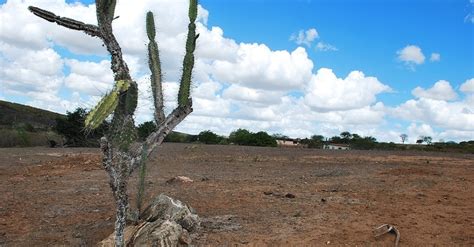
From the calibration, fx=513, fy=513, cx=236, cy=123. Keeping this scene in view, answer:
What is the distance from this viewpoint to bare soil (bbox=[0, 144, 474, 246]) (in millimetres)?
8469

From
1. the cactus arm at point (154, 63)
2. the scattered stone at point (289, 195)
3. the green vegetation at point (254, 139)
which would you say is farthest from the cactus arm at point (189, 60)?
the green vegetation at point (254, 139)

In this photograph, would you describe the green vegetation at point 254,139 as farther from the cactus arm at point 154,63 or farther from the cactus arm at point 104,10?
the cactus arm at point 104,10

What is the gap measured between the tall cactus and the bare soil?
5.84ft

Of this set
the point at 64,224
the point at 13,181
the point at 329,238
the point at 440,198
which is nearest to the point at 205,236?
the point at 329,238

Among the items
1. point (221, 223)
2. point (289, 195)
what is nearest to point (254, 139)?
point (289, 195)

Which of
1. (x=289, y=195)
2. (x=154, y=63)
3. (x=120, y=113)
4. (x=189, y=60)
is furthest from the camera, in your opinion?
(x=289, y=195)

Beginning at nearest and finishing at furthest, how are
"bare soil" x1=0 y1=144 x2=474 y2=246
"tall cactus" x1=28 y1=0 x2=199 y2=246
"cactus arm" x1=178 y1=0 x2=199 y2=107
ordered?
"tall cactus" x1=28 y1=0 x2=199 y2=246
"cactus arm" x1=178 y1=0 x2=199 y2=107
"bare soil" x1=0 y1=144 x2=474 y2=246

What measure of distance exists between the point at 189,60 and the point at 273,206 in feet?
13.2

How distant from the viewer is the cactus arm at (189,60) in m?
7.98

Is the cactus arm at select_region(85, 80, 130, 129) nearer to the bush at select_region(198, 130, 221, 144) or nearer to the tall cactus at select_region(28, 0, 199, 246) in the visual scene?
the tall cactus at select_region(28, 0, 199, 246)

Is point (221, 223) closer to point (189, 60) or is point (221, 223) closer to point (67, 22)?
point (189, 60)

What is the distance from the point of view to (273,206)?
10.7 m

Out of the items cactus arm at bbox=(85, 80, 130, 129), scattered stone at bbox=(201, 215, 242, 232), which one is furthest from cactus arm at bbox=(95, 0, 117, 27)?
scattered stone at bbox=(201, 215, 242, 232)

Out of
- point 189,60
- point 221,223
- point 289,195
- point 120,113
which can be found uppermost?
point 189,60
